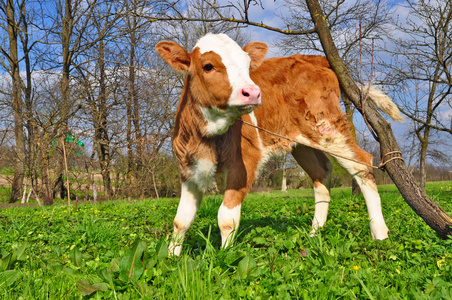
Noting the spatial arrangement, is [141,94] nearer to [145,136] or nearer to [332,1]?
[145,136]

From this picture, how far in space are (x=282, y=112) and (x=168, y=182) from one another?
51.9 feet

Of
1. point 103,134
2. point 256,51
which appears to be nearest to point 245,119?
point 256,51

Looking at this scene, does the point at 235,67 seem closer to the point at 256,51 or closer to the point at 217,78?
the point at 217,78

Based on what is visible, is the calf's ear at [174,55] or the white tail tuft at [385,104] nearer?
the calf's ear at [174,55]

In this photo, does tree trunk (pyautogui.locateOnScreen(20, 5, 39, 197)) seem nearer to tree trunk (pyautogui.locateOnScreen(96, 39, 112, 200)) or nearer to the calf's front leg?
tree trunk (pyautogui.locateOnScreen(96, 39, 112, 200))

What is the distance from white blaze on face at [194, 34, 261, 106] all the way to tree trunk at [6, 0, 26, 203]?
44.2ft

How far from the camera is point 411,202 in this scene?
141 inches

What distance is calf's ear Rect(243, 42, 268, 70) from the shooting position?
149 inches

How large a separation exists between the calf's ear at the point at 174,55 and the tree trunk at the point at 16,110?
13175 millimetres

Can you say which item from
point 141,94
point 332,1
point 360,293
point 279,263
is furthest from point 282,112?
point 141,94

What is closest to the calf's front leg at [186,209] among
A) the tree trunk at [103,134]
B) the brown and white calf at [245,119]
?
the brown and white calf at [245,119]

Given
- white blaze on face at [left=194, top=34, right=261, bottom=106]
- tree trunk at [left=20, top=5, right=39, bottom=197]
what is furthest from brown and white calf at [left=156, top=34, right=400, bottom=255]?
tree trunk at [left=20, top=5, right=39, bottom=197]

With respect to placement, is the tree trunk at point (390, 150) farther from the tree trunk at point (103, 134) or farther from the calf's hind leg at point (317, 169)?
the tree trunk at point (103, 134)

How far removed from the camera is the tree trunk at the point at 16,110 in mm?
15055
